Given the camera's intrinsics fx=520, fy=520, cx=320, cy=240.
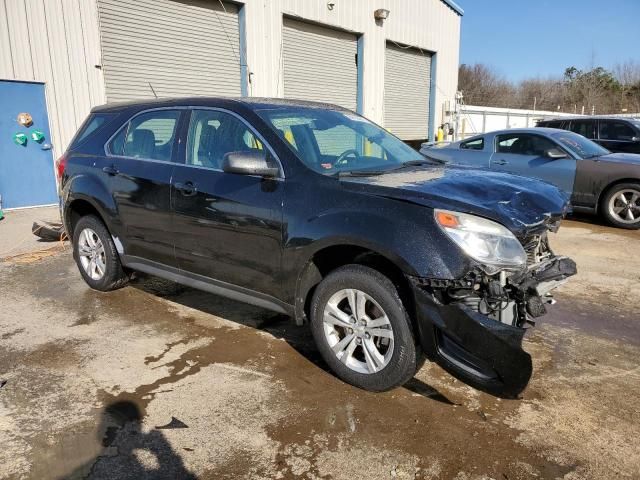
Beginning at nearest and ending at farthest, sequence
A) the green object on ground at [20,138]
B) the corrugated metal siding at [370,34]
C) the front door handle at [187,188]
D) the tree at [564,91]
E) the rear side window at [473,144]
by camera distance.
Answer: the front door handle at [187,188] → the green object on ground at [20,138] → the rear side window at [473,144] → the corrugated metal siding at [370,34] → the tree at [564,91]

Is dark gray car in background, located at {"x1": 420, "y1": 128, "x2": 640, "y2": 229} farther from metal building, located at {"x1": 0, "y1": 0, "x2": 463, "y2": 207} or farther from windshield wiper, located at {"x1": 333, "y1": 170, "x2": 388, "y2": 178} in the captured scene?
metal building, located at {"x1": 0, "y1": 0, "x2": 463, "y2": 207}

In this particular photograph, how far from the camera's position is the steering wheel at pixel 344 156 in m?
3.77

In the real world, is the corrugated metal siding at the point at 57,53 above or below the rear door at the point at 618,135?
above

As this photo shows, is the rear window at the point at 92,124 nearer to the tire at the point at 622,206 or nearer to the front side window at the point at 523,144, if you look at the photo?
the front side window at the point at 523,144

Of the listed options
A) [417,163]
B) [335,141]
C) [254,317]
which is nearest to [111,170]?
[254,317]

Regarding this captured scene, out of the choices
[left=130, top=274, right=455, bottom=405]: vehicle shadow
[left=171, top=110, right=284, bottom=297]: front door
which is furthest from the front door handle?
[left=130, top=274, right=455, bottom=405]: vehicle shadow

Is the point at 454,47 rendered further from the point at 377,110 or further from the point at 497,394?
the point at 497,394

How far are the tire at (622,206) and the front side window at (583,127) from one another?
11.8 feet

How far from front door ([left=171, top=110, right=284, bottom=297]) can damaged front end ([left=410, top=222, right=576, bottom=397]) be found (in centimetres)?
116

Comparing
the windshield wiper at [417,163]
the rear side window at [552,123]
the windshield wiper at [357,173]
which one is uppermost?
the rear side window at [552,123]

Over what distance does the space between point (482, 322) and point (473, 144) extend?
24.3ft

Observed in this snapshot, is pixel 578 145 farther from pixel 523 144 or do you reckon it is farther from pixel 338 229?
pixel 338 229

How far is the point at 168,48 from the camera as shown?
1112 centimetres

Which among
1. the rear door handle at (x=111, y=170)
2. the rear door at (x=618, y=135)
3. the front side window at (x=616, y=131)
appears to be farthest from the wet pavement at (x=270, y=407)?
the front side window at (x=616, y=131)
